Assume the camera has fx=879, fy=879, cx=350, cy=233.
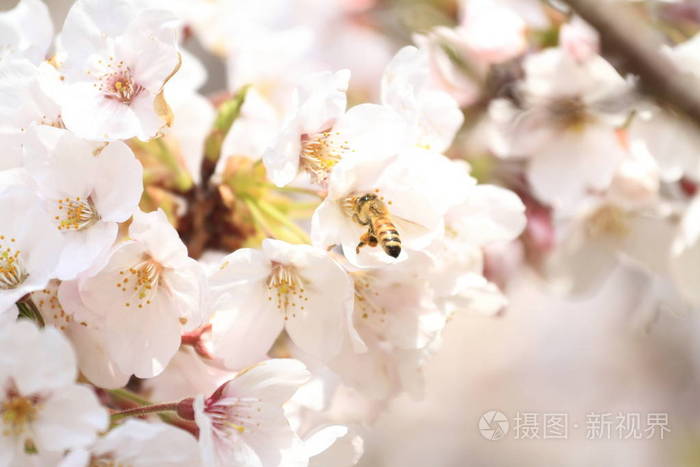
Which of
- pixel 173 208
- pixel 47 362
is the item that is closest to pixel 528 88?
pixel 173 208

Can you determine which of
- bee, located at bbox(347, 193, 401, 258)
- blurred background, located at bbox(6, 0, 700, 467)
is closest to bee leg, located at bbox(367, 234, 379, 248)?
bee, located at bbox(347, 193, 401, 258)

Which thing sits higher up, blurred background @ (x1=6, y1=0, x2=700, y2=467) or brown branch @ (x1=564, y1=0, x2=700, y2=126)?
brown branch @ (x1=564, y1=0, x2=700, y2=126)

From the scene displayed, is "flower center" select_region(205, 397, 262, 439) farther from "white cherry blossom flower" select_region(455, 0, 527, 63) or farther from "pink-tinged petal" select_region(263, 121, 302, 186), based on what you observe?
"white cherry blossom flower" select_region(455, 0, 527, 63)

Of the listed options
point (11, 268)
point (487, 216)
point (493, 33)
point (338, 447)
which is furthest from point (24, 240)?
point (493, 33)

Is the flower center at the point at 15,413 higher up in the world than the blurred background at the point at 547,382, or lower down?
higher up

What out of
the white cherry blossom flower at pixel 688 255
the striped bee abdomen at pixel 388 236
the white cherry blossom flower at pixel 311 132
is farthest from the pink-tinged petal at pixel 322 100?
the white cherry blossom flower at pixel 688 255

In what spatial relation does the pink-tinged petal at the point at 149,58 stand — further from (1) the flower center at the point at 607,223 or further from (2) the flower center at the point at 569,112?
(1) the flower center at the point at 607,223

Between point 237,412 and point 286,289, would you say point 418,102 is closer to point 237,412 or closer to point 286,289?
point 286,289
